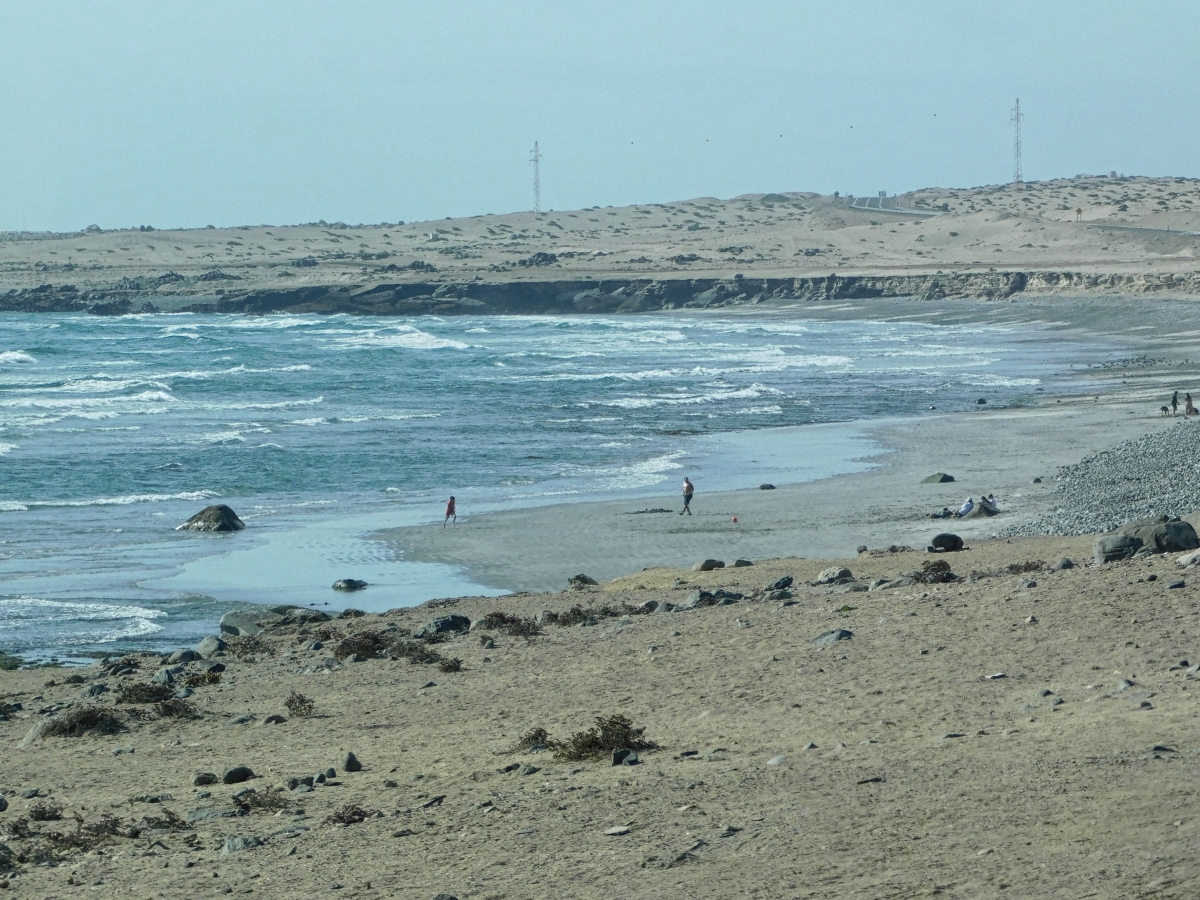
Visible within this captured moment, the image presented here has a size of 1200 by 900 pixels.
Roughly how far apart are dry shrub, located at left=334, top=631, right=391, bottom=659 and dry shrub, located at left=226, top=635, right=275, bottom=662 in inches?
37.9

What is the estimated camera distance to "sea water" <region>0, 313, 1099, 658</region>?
858 inches

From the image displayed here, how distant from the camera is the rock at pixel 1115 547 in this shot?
14.7 metres

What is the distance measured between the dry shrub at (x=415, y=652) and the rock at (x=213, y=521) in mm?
11994

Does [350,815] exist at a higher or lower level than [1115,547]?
lower

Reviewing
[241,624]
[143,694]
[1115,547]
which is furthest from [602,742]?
[241,624]

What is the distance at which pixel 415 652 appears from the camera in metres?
14.4

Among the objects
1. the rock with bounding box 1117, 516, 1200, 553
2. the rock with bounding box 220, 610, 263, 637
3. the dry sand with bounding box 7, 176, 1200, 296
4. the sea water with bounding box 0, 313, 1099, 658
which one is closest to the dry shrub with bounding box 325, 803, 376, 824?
the rock with bounding box 220, 610, 263, 637

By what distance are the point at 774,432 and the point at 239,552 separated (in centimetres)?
1923

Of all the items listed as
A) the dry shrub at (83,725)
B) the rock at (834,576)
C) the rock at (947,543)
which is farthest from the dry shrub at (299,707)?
the rock at (947,543)

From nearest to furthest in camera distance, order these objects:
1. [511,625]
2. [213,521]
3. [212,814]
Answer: [212,814]
[511,625]
[213,521]

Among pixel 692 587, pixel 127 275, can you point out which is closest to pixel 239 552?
pixel 692 587

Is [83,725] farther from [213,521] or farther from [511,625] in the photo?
[213,521]

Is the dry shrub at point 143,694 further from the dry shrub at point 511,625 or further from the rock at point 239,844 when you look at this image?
the rock at point 239,844

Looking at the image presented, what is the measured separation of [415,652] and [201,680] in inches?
82.1
